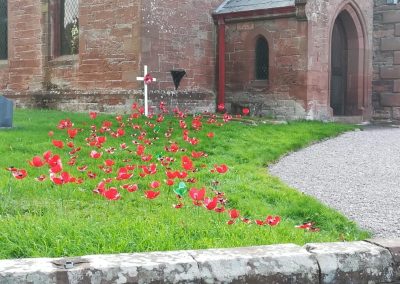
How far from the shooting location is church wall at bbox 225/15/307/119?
48.9 feet

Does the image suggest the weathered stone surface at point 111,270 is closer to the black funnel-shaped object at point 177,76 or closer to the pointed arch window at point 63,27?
the black funnel-shaped object at point 177,76

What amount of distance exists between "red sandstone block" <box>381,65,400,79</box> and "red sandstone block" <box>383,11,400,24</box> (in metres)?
1.43

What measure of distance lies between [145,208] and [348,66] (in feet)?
46.3

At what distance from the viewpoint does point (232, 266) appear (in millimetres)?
2936

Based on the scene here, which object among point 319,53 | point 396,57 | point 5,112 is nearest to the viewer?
point 5,112

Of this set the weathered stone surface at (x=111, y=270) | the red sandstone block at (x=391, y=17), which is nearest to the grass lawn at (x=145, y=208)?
the weathered stone surface at (x=111, y=270)

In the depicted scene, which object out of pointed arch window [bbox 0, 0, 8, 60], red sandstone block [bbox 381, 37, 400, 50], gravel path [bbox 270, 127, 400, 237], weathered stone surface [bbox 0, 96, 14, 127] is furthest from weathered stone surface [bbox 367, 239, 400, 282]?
pointed arch window [bbox 0, 0, 8, 60]

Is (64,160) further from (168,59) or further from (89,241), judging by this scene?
(168,59)

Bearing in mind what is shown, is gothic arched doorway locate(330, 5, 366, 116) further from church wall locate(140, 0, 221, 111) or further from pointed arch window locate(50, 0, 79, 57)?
pointed arch window locate(50, 0, 79, 57)

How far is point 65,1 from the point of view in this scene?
1691 cm

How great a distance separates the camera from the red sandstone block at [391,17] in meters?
18.1

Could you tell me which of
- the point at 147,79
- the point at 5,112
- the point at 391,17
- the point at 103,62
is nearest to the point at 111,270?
the point at 5,112

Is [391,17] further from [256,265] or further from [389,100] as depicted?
[256,265]

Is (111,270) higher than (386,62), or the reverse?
(386,62)
